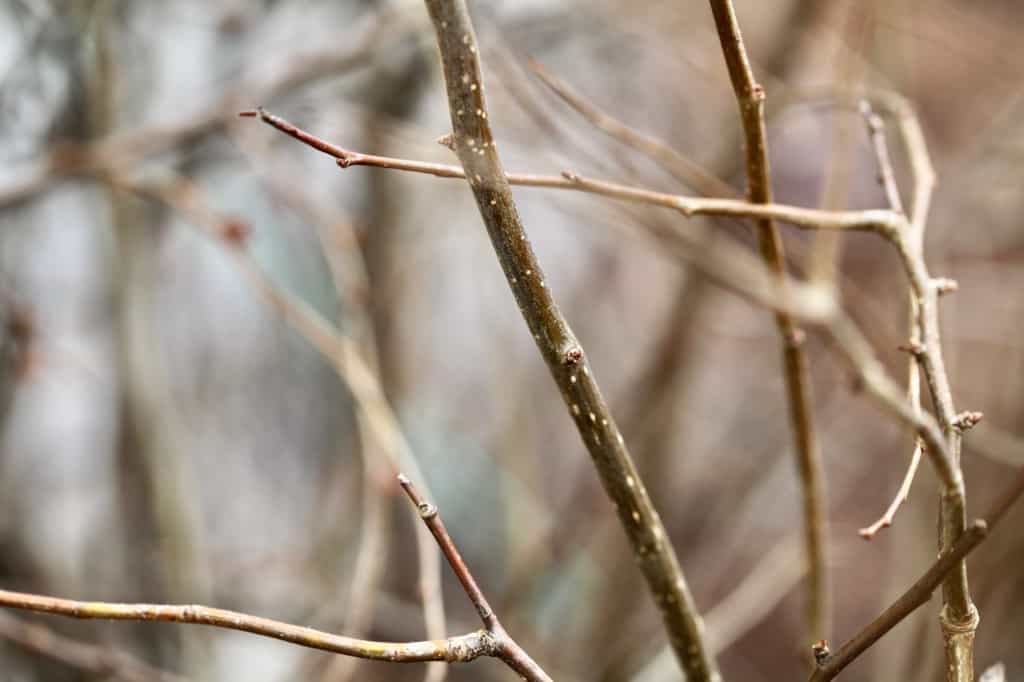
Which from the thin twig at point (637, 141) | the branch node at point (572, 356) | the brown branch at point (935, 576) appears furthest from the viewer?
the thin twig at point (637, 141)

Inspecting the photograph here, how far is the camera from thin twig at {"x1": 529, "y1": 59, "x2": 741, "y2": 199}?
782 mm

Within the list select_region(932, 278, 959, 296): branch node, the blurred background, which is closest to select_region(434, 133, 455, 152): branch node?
select_region(932, 278, 959, 296): branch node

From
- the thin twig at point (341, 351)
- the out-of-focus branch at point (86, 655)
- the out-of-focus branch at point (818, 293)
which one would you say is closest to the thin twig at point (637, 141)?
the out-of-focus branch at point (818, 293)

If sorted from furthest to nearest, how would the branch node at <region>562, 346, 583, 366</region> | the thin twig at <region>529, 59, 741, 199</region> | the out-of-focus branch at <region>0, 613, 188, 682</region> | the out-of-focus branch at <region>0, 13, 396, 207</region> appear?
the out-of-focus branch at <region>0, 13, 396, 207</region>
the out-of-focus branch at <region>0, 613, 188, 682</region>
the thin twig at <region>529, 59, 741, 199</region>
the branch node at <region>562, 346, 583, 366</region>

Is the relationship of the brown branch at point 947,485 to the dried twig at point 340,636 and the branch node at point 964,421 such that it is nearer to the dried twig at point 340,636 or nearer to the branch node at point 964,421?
the branch node at point 964,421

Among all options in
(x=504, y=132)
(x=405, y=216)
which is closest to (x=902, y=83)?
(x=504, y=132)

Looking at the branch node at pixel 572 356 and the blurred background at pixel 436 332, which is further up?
the blurred background at pixel 436 332

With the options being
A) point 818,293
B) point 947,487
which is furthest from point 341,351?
point 947,487

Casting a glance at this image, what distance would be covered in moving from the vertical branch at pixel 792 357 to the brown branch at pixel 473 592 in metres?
0.33

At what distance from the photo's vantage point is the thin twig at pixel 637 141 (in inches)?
30.8

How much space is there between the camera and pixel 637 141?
0.86m

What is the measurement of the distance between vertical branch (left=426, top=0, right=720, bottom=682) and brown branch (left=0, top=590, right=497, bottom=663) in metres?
0.14

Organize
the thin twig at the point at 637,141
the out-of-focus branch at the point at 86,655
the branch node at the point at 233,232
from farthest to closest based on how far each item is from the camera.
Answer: the branch node at the point at 233,232 < the out-of-focus branch at the point at 86,655 < the thin twig at the point at 637,141

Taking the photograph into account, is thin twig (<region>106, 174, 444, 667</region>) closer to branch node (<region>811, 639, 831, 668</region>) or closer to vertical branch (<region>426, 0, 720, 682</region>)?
vertical branch (<region>426, 0, 720, 682</region>)
